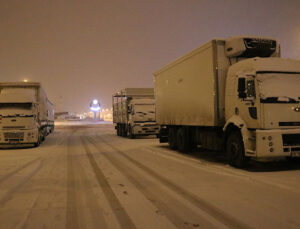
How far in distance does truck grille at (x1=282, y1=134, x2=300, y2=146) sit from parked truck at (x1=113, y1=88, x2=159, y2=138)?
14602 millimetres

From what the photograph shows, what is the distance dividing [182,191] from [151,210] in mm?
1511

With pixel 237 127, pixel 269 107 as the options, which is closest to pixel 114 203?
pixel 237 127

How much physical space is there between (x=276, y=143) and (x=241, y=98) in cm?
162

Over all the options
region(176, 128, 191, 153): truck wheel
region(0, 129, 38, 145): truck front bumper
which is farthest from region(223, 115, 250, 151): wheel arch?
region(0, 129, 38, 145): truck front bumper

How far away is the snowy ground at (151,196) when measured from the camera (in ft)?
15.7

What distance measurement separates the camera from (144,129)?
23578 millimetres

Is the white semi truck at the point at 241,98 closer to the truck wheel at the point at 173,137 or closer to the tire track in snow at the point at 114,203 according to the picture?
the truck wheel at the point at 173,137

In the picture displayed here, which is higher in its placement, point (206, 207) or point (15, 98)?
point (15, 98)

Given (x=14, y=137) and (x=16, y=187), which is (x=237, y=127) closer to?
(x=16, y=187)

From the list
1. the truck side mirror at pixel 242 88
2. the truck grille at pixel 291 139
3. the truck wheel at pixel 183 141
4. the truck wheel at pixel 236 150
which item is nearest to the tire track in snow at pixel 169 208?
the truck wheel at pixel 236 150

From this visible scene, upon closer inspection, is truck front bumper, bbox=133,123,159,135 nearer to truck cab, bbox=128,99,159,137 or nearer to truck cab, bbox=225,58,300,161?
truck cab, bbox=128,99,159,137

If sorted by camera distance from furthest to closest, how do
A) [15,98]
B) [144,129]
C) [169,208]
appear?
[144,129] → [15,98] → [169,208]

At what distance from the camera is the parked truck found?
23.5 m

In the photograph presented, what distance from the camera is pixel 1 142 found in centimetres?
1717
